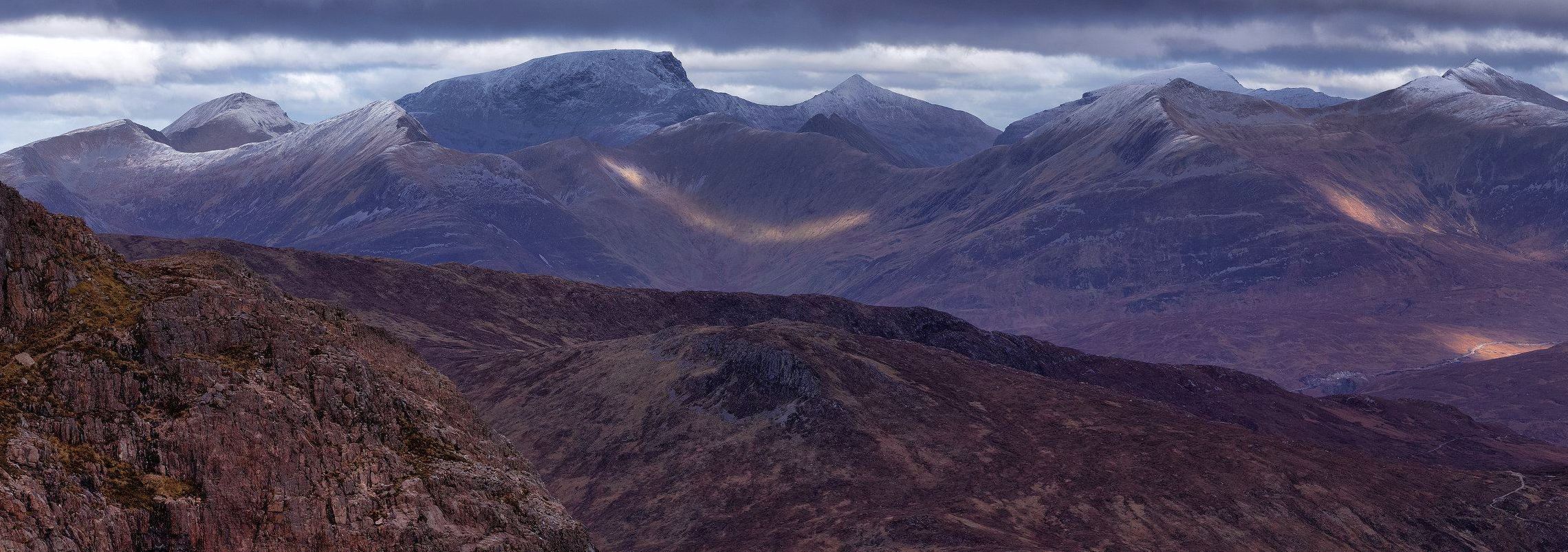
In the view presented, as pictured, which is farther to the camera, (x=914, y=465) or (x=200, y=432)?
(x=914, y=465)

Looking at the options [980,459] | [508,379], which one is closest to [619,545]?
[980,459]

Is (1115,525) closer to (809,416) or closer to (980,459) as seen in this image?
(980,459)

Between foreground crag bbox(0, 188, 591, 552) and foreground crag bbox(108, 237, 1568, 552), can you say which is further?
foreground crag bbox(108, 237, 1568, 552)

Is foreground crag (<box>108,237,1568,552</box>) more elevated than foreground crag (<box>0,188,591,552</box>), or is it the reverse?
foreground crag (<box>0,188,591,552</box>)

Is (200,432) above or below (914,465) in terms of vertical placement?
above
